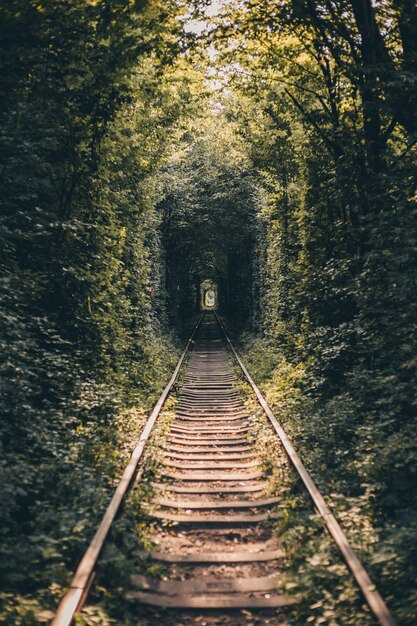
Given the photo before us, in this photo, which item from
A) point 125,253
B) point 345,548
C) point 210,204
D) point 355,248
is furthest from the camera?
point 210,204

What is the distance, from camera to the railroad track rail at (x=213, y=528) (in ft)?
12.8

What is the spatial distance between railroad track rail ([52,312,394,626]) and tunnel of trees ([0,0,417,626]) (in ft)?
0.86

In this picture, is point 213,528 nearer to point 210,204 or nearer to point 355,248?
point 355,248

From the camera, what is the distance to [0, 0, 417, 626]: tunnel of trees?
17.0ft

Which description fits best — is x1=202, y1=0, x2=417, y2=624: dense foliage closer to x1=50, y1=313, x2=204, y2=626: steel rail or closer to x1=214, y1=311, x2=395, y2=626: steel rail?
x1=214, y1=311, x2=395, y2=626: steel rail

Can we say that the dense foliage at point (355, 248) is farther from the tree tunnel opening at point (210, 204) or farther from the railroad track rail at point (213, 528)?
the tree tunnel opening at point (210, 204)

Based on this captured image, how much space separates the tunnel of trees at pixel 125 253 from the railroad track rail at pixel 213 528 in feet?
0.86

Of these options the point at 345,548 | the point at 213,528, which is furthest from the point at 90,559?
the point at 345,548

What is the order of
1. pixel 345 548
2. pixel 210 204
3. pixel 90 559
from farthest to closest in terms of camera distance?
pixel 210 204
pixel 345 548
pixel 90 559

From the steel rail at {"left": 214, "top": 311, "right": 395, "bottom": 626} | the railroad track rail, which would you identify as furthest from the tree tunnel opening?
the steel rail at {"left": 214, "top": 311, "right": 395, "bottom": 626}

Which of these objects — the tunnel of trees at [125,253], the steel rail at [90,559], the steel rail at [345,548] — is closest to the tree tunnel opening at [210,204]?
the tunnel of trees at [125,253]

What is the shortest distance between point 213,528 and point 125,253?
30.2ft

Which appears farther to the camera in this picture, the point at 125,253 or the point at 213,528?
the point at 125,253

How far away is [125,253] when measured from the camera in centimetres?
1344
